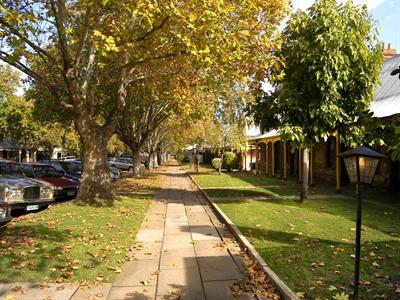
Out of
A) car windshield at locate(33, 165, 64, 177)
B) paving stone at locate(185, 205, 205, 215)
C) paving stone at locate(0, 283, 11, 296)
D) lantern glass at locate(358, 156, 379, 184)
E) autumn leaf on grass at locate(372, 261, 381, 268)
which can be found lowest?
paving stone at locate(0, 283, 11, 296)

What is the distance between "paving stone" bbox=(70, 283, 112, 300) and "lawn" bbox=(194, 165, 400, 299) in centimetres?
263

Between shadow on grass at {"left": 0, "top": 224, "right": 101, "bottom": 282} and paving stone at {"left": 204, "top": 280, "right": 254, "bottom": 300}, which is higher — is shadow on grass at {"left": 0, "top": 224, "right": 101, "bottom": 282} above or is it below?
above

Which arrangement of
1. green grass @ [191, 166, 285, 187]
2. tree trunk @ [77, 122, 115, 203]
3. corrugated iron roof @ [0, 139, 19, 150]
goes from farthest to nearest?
corrugated iron roof @ [0, 139, 19, 150] < green grass @ [191, 166, 285, 187] < tree trunk @ [77, 122, 115, 203]

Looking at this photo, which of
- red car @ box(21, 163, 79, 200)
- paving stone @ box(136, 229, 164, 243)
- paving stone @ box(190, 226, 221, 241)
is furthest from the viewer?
red car @ box(21, 163, 79, 200)

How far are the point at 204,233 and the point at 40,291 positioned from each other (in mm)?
4671

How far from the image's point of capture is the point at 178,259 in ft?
24.0

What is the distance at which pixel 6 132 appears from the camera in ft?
142

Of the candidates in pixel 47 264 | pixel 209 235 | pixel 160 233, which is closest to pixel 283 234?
pixel 209 235

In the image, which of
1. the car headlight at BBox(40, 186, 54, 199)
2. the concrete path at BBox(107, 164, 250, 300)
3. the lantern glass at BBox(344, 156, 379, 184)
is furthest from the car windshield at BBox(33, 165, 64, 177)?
the lantern glass at BBox(344, 156, 379, 184)

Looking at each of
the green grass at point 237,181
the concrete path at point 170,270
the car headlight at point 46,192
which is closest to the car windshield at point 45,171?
the car headlight at point 46,192

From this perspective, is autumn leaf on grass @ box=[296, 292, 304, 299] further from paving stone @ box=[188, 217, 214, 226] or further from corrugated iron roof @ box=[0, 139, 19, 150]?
corrugated iron roof @ box=[0, 139, 19, 150]

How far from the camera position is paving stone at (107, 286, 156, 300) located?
5.44 m

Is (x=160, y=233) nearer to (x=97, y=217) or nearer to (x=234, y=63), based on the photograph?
(x=97, y=217)

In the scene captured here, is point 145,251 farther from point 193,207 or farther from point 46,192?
point 193,207
